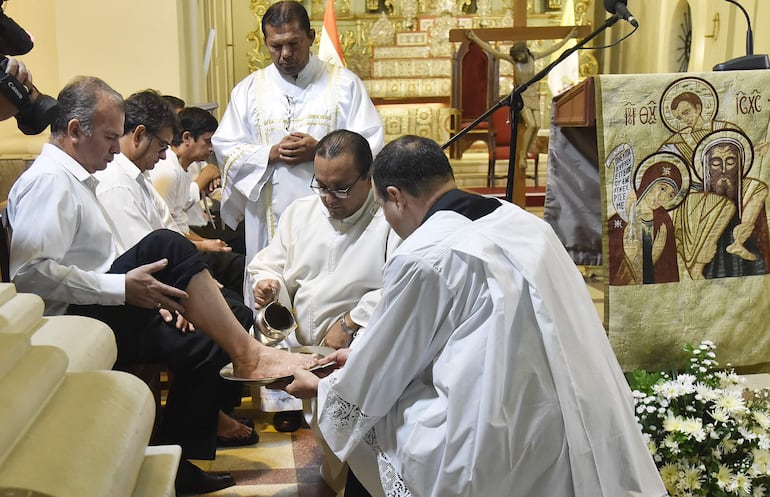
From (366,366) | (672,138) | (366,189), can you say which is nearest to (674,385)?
(672,138)

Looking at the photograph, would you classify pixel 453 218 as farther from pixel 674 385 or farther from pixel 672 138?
pixel 672 138

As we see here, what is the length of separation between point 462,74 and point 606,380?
9.44m

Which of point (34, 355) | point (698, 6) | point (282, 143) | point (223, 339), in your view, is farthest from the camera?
point (698, 6)

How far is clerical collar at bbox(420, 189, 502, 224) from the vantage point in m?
2.13

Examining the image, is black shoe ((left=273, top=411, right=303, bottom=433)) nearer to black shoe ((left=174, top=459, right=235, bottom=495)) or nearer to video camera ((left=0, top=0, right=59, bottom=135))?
black shoe ((left=174, top=459, right=235, bottom=495))

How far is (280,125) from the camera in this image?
421cm

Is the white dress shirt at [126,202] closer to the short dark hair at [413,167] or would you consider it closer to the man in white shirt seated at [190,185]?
the man in white shirt seated at [190,185]

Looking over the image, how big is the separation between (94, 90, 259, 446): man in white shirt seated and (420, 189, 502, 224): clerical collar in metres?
1.37

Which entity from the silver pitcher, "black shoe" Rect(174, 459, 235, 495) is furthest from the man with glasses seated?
"black shoe" Rect(174, 459, 235, 495)

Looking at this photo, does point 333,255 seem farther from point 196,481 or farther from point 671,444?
point 671,444

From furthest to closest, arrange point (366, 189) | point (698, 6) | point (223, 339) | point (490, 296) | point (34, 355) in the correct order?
point (698, 6)
point (366, 189)
point (223, 339)
point (490, 296)
point (34, 355)

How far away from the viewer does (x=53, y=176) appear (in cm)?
279

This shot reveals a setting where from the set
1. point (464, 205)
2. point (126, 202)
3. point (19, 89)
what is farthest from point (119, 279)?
point (464, 205)

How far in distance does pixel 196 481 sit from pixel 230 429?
537 mm
